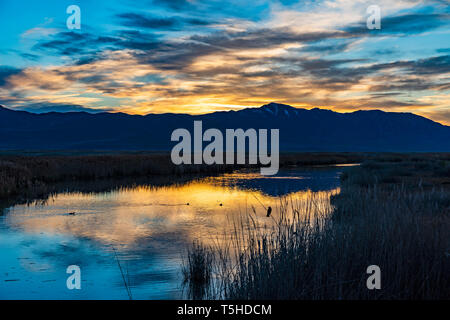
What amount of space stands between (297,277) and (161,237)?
7608 millimetres

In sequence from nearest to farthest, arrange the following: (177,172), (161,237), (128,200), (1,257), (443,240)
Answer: (443,240)
(1,257)
(161,237)
(128,200)
(177,172)

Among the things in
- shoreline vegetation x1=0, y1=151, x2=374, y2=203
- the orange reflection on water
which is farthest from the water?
shoreline vegetation x1=0, y1=151, x2=374, y2=203

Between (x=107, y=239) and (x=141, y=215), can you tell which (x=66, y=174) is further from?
(x=107, y=239)

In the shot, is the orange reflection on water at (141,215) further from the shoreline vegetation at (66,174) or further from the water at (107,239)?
the shoreline vegetation at (66,174)

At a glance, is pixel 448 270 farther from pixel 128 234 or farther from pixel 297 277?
pixel 128 234

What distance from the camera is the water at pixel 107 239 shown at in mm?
8609

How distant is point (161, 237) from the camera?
1310 cm

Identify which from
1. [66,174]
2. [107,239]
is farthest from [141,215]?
[66,174]

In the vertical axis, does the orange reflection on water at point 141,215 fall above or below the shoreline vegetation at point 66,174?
below

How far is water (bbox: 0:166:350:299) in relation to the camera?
28.2ft

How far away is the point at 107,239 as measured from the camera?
12812mm

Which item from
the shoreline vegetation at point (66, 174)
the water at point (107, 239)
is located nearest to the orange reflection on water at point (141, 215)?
the water at point (107, 239)

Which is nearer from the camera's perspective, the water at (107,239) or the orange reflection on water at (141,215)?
the water at (107,239)

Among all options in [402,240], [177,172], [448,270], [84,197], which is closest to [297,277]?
[402,240]
